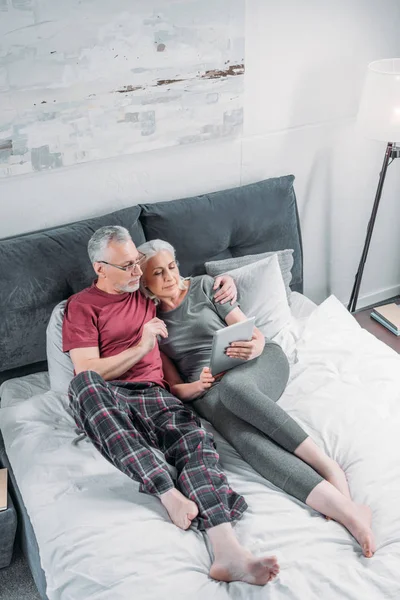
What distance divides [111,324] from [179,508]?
709 mm

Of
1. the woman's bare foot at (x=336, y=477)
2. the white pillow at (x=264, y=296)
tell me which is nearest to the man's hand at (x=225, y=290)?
the white pillow at (x=264, y=296)

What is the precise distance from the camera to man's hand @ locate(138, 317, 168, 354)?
2.27m

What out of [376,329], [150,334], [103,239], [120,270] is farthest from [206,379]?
[376,329]

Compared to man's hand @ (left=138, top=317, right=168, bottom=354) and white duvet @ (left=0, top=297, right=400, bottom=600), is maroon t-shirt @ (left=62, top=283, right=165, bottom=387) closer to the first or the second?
man's hand @ (left=138, top=317, right=168, bottom=354)

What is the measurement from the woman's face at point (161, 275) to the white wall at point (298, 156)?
0.46 m

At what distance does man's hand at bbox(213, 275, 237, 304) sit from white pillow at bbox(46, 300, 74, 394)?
56cm

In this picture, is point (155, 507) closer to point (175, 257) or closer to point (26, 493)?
point (26, 493)

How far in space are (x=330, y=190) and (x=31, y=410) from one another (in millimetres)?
1790

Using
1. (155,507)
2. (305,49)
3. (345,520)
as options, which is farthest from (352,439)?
(305,49)

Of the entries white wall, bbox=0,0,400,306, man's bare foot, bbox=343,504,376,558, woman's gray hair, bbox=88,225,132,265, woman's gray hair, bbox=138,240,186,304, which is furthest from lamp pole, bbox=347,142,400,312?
man's bare foot, bbox=343,504,376,558

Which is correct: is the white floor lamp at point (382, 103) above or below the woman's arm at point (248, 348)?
above

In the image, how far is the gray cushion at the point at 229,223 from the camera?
8.77 feet

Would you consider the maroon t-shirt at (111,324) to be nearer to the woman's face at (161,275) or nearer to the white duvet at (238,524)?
the woman's face at (161,275)

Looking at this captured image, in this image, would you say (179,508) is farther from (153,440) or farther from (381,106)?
(381,106)
